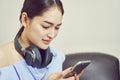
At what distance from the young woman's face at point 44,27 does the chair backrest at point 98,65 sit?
42 cm

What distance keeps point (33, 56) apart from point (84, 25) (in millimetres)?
680

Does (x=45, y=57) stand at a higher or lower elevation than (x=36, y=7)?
lower

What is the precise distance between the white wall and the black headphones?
496 mm

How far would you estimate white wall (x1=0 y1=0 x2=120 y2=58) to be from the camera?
1.71 m

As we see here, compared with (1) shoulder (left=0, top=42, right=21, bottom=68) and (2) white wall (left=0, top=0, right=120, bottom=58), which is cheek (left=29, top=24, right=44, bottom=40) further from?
(2) white wall (left=0, top=0, right=120, bottom=58)

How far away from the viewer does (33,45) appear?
1188mm

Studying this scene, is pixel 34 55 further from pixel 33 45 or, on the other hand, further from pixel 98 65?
pixel 98 65

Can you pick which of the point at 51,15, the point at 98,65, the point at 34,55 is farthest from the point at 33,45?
the point at 98,65

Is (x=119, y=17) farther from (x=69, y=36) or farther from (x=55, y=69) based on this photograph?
(x=55, y=69)

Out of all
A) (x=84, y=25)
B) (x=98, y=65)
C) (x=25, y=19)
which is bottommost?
(x=98, y=65)

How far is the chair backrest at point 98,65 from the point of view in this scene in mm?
1580

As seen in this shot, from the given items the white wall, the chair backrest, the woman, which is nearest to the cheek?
the woman

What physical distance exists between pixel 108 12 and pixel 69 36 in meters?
0.31

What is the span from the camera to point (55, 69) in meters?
1.37
